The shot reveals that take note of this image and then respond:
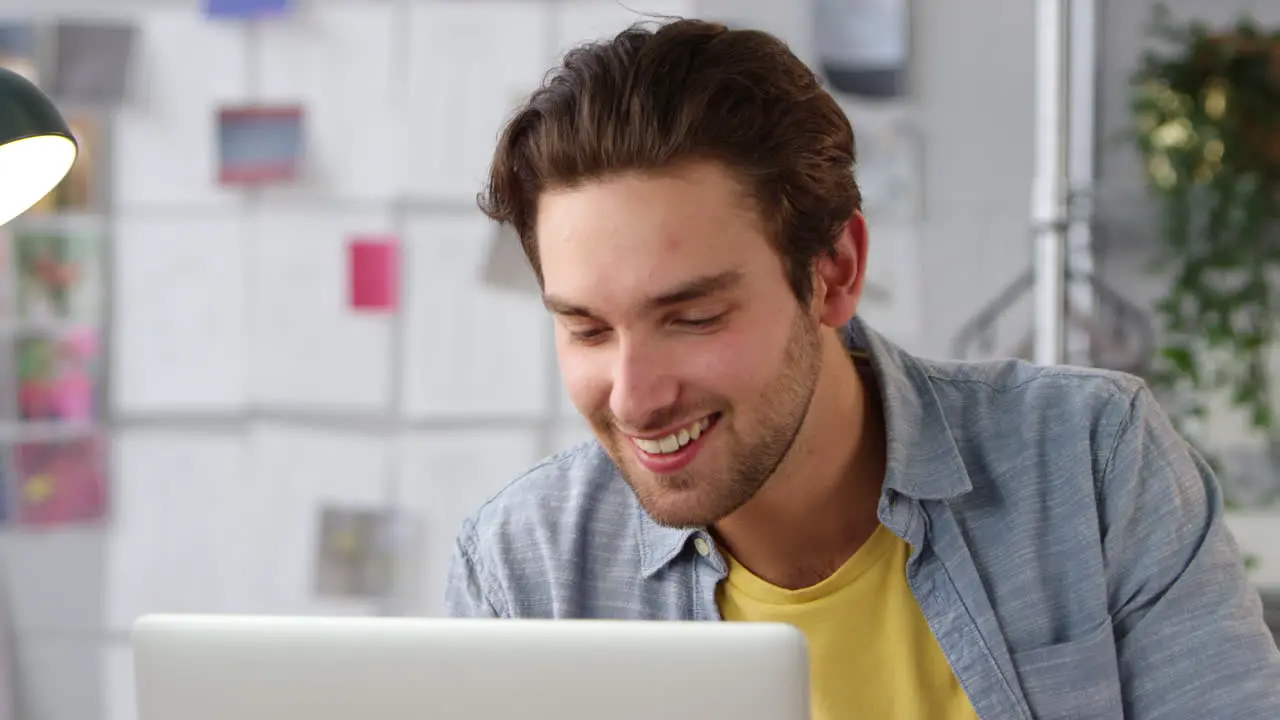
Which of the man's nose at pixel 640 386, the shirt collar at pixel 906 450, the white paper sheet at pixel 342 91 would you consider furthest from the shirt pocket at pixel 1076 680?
the white paper sheet at pixel 342 91

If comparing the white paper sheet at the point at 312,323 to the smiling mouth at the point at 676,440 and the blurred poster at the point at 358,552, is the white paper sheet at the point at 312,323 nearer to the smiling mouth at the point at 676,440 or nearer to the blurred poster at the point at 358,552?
the blurred poster at the point at 358,552

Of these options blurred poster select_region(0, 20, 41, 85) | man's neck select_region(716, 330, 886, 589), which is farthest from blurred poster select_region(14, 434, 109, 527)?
man's neck select_region(716, 330, 886, 589)

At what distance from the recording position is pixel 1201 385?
2.56 m

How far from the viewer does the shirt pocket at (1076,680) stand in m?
1.25

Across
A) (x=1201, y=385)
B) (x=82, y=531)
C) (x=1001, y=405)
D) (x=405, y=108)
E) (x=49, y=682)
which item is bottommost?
(x=49, y=682)

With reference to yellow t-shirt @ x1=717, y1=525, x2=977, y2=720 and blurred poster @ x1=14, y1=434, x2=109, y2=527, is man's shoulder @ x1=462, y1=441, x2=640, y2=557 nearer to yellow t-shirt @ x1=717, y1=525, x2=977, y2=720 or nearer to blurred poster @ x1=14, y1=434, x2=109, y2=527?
yellow t-shirt @ x1=717, y1=525, x2=977, y2=720

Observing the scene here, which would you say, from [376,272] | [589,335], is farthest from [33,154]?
[376,272]

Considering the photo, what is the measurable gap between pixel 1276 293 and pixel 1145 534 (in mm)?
1458

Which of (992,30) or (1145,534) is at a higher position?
(992,30)

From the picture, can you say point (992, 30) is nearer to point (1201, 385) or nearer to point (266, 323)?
point (1201, 385)

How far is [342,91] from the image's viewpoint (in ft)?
9.18

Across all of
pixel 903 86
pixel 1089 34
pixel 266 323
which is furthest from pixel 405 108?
pixel 1089 34

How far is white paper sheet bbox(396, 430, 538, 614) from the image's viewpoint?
279 centimetres

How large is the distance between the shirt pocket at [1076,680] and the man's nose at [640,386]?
1.28 feet
